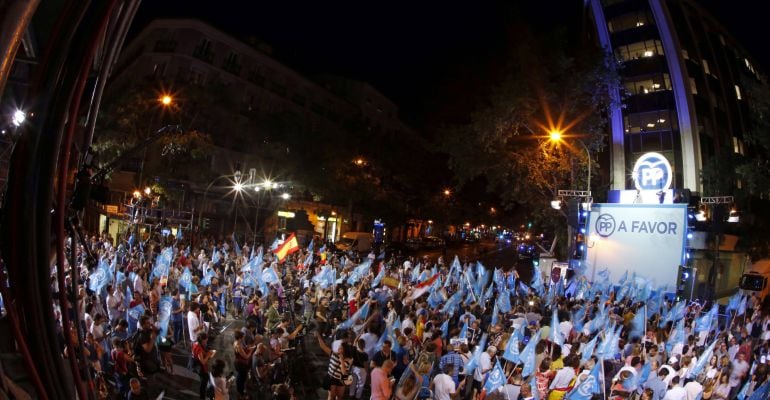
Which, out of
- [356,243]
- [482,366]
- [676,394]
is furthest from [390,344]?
[356,243]

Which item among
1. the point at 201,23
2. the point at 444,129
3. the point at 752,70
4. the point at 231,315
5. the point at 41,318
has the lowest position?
the point at 231,315

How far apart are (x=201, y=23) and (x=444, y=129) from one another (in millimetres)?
24355

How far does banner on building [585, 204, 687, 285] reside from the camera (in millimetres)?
24391

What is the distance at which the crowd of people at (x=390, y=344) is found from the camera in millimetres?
8125

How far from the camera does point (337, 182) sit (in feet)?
135

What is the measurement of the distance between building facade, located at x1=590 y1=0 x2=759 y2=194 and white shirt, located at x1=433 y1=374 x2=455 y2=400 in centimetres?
3126

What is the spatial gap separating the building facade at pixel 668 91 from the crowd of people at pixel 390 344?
2148 cm

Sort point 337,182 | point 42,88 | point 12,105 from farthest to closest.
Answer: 1. point 337,182
2. point 12,105
3. point 42,88

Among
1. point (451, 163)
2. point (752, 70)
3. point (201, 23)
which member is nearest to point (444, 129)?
point (451, 163)

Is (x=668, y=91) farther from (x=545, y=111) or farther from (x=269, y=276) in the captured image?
(x=269, y=276)

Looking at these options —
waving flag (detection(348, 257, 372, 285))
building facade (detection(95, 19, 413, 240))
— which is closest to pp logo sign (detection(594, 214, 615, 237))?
waving flag (detection(348, 257, 372, 285))

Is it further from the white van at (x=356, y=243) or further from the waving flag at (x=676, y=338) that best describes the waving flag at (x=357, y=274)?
the white van at (x=356, y=243)

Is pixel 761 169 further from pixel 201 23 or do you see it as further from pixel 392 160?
pixel 201 23

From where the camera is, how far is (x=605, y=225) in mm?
26969
